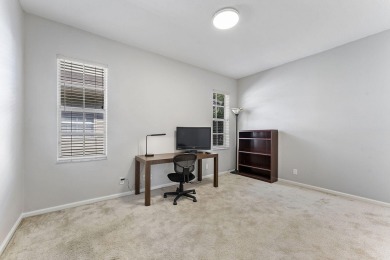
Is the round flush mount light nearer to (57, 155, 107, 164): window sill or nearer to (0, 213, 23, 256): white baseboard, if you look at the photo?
(57, 155, 107, 164): window sill

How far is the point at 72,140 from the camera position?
277 centimetres

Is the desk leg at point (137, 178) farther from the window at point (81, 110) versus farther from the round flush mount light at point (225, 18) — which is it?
the round flush mount light at point (225, 18)

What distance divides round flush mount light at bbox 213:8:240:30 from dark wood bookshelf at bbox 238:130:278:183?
8.75 ft

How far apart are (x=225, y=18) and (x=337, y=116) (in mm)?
2891

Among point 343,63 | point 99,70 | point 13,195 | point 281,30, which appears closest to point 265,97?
point 343,63

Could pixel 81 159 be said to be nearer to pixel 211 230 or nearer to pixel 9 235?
pixel 9 235

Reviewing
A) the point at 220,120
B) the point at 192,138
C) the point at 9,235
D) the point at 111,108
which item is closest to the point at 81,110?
the point at 111,108

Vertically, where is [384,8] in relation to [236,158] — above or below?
above

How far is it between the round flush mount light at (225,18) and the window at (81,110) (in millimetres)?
2100

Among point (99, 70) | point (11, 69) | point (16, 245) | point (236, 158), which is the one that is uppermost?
point (99, 70)

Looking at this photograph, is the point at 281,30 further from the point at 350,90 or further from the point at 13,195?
the point at 13,195

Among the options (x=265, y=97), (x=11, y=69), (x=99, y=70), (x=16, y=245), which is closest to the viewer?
(x=16, y=245)

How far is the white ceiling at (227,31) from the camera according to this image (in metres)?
2.24

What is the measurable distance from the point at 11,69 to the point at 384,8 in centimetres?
481
